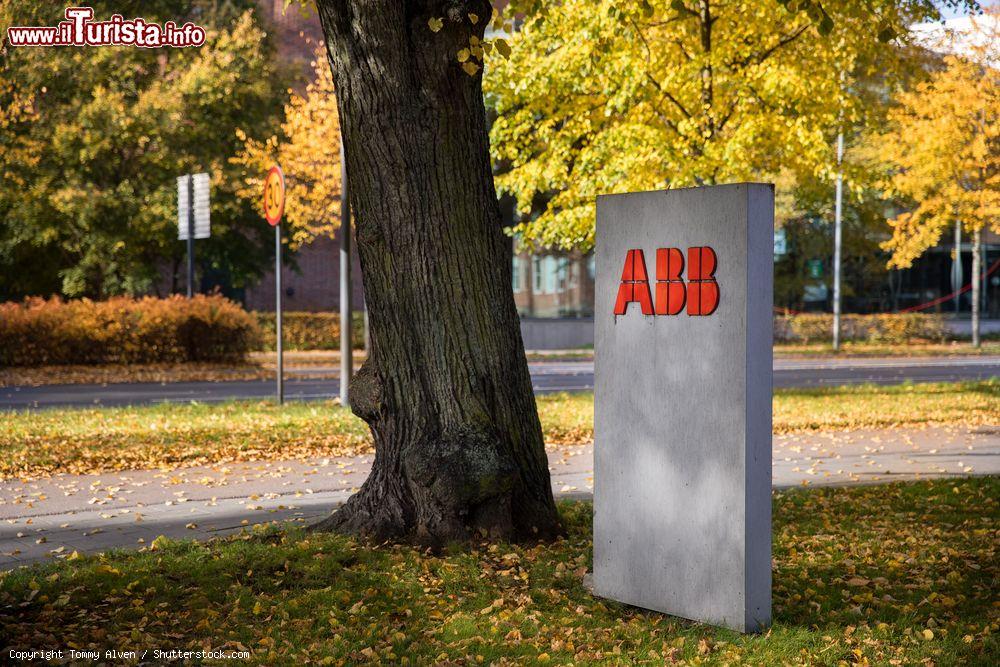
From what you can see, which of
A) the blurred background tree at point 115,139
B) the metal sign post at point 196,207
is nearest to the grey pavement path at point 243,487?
the metal sign post at point 196,207

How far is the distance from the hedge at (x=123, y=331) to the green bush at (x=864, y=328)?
18.7 m

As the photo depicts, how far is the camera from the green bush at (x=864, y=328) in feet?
118

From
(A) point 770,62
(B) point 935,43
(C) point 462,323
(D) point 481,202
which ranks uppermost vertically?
(B) point 935,43

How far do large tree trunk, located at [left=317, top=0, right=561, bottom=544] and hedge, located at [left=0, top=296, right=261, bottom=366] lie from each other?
1707 cm

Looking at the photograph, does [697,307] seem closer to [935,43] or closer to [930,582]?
[930,582]

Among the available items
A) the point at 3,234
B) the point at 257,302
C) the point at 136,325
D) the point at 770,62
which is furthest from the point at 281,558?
the point at 257,302

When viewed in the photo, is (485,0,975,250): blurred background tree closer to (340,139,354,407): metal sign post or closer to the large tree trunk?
(340,139,354,407): metal sign post

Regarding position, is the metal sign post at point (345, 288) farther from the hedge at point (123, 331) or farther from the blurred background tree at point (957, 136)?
the blurred background tree at point (957, 136)

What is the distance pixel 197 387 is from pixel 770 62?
36.8 feet

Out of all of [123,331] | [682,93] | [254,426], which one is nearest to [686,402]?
[254,426]

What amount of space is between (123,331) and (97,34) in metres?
8.36

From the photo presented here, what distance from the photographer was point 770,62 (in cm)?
1476

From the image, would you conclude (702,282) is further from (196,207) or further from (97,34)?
(97,34)

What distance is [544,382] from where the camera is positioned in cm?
2139
